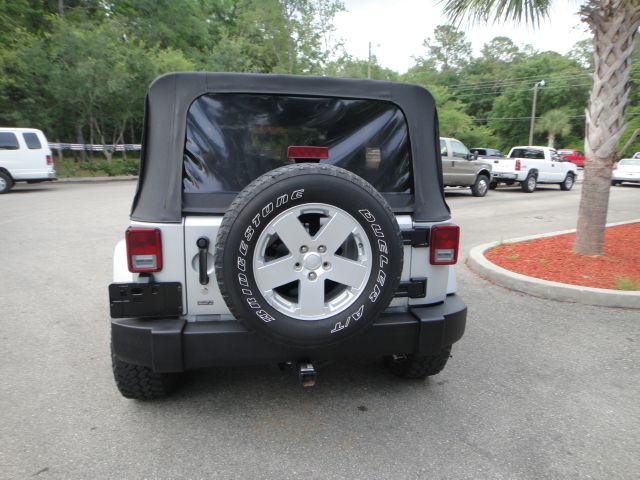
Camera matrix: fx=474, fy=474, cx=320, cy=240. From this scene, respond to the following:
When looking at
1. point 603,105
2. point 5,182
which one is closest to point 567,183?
point 603,105

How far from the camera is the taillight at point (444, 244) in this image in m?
2.91

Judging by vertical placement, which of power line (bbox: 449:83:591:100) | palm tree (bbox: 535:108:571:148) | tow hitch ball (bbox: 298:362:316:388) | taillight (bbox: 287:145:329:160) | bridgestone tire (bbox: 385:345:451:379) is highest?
power line (bbox: 449:83:591:100)

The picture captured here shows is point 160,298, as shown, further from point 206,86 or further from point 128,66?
point 128,66

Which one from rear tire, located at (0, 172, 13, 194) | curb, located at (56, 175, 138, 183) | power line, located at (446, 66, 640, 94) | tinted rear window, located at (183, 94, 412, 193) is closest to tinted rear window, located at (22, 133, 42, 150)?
rear tire, located at (0, 172, 13, 194)

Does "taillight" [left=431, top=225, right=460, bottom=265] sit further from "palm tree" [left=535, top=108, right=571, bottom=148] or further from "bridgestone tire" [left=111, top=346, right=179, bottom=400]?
"palm tree" [left=535, top=108, right=571, bottom=148]

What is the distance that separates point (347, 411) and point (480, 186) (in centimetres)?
1489

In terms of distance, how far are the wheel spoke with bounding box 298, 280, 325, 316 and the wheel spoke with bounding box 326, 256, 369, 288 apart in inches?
3.3

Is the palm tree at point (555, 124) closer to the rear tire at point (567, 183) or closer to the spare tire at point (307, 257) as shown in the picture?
the rear tire at point (567, 183)

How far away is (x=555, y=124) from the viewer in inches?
2002

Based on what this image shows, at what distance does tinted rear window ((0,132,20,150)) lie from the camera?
50.7ft

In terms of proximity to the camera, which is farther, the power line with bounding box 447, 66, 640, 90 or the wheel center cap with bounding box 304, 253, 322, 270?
the power line with bounding box 447, 66, 640, 90

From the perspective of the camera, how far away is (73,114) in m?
23.8

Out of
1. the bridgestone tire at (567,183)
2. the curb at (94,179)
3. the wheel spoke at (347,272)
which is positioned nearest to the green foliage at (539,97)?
the bridgestone tire at (567,183)

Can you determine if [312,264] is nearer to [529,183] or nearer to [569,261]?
[569,261]
